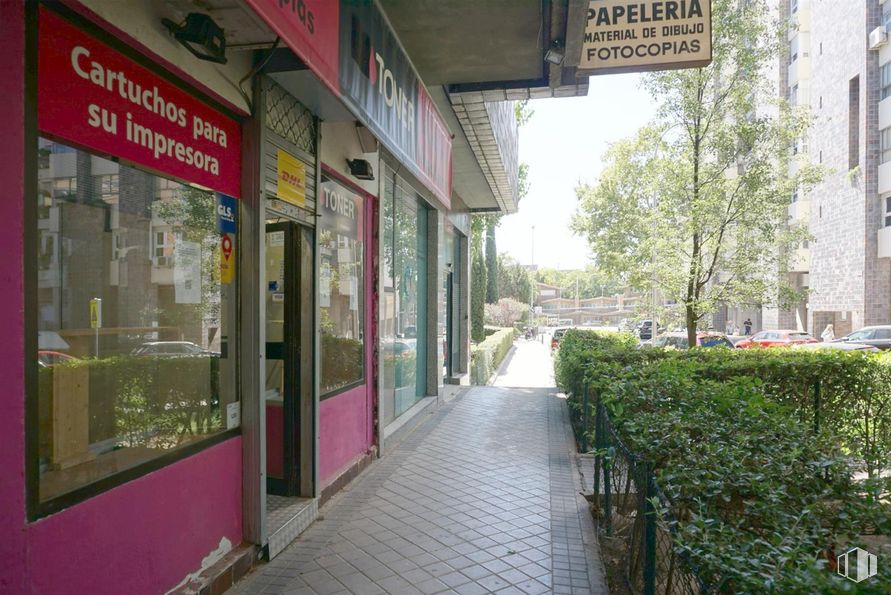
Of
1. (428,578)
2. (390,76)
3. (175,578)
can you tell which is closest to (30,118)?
(175,578)

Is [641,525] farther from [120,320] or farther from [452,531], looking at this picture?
[120,320]

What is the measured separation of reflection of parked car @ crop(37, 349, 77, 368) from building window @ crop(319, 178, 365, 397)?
279 cm

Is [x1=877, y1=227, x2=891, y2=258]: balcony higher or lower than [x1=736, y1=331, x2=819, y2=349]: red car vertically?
higher

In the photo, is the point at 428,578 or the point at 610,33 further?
the point at 610,33

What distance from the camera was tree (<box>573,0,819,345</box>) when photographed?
40.1 feet

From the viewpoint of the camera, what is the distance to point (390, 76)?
4871 millimetres

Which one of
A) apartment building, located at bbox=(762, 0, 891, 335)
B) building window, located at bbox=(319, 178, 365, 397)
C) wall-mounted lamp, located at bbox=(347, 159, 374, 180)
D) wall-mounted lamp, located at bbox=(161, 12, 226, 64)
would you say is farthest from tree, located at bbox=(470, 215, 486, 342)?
wall-mounted lamp, located at bbox=(161, 12, 226, 64)

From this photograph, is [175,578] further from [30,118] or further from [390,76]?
[390,76]

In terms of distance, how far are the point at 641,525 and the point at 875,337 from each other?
2571 cm

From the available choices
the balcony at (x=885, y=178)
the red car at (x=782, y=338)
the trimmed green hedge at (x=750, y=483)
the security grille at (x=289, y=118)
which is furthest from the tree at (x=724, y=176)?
the balcony at (x=885, y=178)

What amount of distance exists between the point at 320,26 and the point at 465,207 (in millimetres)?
12395

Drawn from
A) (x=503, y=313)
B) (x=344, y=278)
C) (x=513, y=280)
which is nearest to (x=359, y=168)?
(x=344, y=278)

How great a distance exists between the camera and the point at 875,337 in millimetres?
23578

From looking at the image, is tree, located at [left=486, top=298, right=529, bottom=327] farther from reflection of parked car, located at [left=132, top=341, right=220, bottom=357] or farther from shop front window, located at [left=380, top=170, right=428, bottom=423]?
reflection of parked car, located at [left=132, top=341, right=220, bottom=357]
